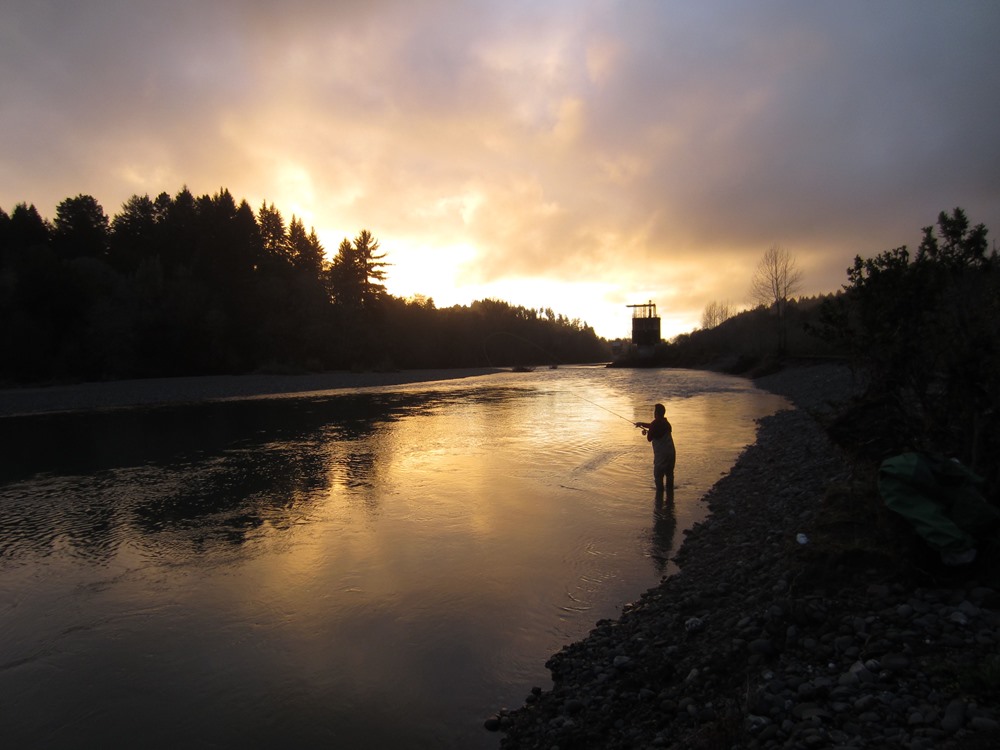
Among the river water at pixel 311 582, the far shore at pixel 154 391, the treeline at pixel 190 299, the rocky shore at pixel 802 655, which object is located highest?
the treeline at pixel 190 299

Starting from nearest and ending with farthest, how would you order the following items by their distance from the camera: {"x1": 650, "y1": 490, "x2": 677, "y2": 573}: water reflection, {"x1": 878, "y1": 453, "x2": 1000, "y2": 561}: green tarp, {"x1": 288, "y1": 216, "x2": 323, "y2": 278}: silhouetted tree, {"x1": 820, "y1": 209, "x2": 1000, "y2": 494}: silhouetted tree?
{"x1": 878, "y1": 453, "x2": 1000, "y2": 561}: green tarp
{"x1": 820, "y1": 209, "x2": 1000, "y2": 494}: silhouetted tree
{"x1": 650, "y1": 490, "x2": 677, "y2": 573}: water reflection
{"x1": 288, "y1": 216, "x2": 323, "y2": 278}: silhouetted tree

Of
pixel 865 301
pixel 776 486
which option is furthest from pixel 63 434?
pixel 865 301

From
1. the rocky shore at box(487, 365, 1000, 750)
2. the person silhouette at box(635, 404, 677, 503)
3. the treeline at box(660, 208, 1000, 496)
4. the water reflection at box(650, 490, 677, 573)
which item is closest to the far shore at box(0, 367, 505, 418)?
the person silhouette at box(635, 404, 677, 503)

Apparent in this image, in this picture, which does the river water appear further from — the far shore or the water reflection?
the far shore

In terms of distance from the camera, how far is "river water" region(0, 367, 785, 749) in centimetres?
509

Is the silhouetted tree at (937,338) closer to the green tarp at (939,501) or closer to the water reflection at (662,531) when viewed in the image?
the green tarp at (939,501)

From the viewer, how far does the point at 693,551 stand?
819cm

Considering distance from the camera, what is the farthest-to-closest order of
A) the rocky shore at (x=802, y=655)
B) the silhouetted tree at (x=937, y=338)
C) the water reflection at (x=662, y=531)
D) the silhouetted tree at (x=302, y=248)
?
the silhouetted tree at (x=302, y=248), the water reflection at (x=662, y=531), the silhouetted tree at (x=937, y=338), the rocky shore at (x=802, y=655)

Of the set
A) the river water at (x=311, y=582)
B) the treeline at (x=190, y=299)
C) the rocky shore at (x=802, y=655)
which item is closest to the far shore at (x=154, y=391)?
the treeline at (x=190, y=299)

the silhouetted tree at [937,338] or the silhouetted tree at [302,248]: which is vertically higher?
the silhouetted tree at [302,248]

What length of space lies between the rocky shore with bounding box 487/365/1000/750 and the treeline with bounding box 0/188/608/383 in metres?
57.1

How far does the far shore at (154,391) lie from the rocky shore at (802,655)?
124 ft

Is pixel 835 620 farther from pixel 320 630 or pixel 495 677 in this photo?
pixel 320 630

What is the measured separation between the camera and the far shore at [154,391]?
33.8 meters
